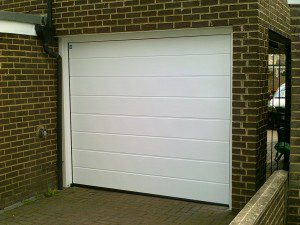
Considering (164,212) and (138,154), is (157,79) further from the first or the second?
(164,212)

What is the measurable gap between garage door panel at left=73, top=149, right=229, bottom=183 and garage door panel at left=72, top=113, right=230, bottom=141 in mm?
371

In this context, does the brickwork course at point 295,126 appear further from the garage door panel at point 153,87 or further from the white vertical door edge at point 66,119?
the white vertical door edge at point 66,119

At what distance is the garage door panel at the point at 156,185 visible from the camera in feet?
21.4

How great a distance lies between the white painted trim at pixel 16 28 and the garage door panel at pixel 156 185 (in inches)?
94.6

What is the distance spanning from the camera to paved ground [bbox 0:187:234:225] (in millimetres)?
5988

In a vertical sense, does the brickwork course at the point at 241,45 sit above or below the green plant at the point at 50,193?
above

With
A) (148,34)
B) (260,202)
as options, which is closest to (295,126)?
(260,202)

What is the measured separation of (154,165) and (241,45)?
2253 mm

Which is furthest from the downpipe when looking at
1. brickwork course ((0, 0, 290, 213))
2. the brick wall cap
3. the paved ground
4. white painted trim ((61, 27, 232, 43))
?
the brick wall cap

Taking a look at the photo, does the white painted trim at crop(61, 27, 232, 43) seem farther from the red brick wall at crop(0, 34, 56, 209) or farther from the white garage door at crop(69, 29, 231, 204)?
the red brick wall at crop(0, 34, 56, 209)

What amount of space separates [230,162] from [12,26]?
145 inches

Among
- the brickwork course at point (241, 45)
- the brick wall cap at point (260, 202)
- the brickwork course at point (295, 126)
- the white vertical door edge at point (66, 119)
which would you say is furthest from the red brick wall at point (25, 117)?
the brickwork course at point (295, 126)

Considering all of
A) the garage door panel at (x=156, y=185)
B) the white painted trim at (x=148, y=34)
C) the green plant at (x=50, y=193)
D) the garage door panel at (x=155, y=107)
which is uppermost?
the white painted trim at (x=148, y=34)

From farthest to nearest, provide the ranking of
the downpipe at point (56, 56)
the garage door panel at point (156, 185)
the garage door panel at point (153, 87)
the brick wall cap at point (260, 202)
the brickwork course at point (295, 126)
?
the downpipe at point (56, 56) < the garage door panel at point (156, 185) < the garage door panel at point (153, 87) < the brickwork course at point (295, 126) < the brick wall cap at point (260, 202)
